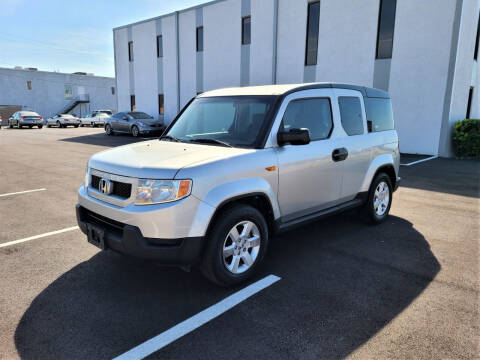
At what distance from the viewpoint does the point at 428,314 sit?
313 cm

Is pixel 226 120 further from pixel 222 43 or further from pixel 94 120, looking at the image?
pixel 94 120

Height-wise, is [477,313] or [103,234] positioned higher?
[103,234]

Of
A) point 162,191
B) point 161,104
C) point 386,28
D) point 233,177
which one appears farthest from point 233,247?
point 161,104

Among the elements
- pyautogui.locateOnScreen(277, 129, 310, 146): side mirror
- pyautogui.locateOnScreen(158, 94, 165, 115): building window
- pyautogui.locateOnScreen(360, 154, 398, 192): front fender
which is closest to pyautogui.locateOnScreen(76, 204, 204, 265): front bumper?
pyautogui.locateOnScreen(277, 129, 310, 146): side mirror

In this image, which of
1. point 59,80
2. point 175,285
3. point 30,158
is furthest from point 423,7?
point 59,80

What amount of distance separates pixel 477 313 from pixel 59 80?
57788 millimetres

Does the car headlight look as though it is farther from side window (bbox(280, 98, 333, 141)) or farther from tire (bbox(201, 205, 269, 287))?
side window (bbox(280, 98, 333, 141))

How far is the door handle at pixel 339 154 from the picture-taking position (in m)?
4.43

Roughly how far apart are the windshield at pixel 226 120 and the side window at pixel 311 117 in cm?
26

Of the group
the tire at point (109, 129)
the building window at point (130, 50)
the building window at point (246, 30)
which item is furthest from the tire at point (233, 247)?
the building window at point (130, 50)

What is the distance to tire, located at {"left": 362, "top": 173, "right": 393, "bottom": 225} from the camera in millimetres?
5340

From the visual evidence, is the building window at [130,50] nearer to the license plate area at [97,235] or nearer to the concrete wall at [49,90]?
the license plate area at [97,235]

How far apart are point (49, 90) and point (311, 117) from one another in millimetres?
55278

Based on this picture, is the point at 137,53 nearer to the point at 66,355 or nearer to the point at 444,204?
the point at 444,204
